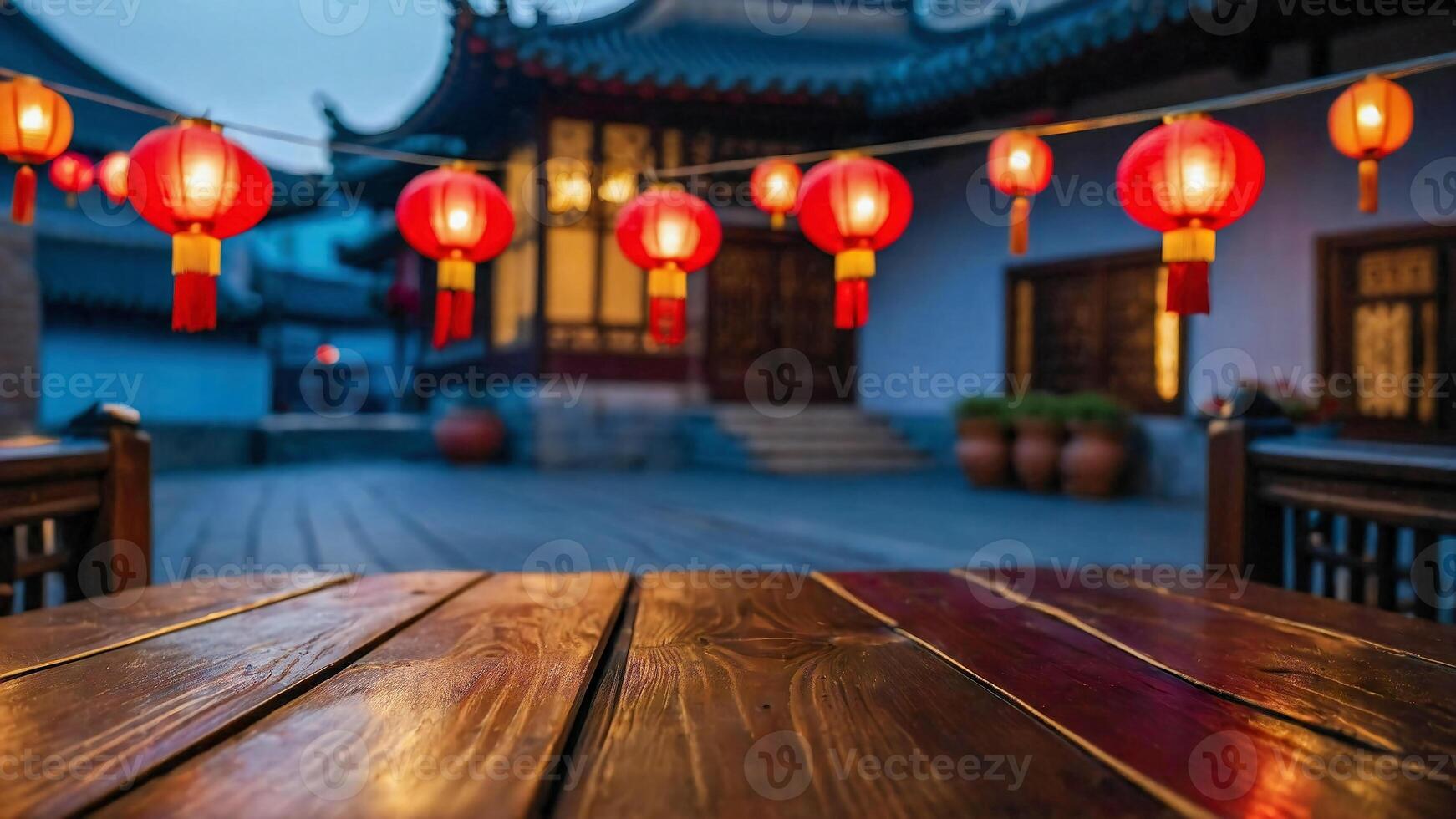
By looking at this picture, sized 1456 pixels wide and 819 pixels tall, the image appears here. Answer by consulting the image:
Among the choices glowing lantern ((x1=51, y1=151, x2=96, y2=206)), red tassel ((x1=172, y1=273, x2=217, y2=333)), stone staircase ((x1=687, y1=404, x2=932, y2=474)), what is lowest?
stone staircase ((x1=687, y1=404, x2=932, y2=474))

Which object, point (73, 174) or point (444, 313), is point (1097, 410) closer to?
point (444, 313)

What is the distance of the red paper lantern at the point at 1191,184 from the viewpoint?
5.90 ft

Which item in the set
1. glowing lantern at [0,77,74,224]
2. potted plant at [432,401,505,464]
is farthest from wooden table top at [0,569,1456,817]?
potted plant at [432,401,505,464]

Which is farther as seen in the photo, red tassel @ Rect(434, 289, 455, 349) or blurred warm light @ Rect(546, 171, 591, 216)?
blurred warm light @ Rect(546, 171, 591, 216)

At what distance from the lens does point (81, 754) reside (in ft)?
2.12

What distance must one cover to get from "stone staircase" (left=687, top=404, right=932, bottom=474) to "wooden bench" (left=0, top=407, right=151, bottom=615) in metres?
5.45

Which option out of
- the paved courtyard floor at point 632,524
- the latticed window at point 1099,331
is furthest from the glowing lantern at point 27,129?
the latticed window at point 1099,331

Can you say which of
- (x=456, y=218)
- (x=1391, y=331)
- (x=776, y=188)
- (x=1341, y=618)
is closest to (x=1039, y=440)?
(x=1391, y=331)

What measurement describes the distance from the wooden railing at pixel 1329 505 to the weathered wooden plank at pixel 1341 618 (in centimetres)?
47

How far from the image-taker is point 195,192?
5.90ft

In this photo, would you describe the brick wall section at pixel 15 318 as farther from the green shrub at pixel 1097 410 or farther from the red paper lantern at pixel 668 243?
the green shrub at pixel 1097 410

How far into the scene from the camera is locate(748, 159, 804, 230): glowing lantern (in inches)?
129

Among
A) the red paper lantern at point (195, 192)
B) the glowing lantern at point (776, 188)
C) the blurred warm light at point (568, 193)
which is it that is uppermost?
the blurred warm light at point (568, 193)

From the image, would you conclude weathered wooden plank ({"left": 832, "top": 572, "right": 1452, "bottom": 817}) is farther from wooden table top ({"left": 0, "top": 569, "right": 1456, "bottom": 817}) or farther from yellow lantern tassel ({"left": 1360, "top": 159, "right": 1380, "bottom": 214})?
yellow lantern tassel ({"left": 1360, "top": 159, "right": 1380, "bottom": 214})
